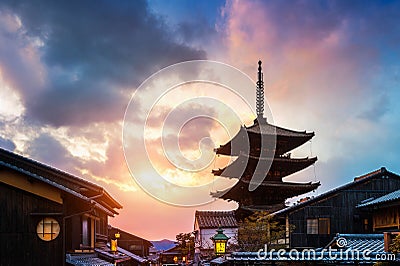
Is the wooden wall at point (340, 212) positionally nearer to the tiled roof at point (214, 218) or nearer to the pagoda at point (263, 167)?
the pagoda at point (263, 167)

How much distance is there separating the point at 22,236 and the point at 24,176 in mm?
1756

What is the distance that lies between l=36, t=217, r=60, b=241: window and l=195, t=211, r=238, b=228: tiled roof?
3289 centimetres

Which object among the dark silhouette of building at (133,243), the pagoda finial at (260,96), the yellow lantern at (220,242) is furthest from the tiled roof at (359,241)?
the dark silhouette of building at (133,243)

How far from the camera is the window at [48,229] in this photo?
15469mm

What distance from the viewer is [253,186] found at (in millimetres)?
34469

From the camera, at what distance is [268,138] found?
35.7 metres

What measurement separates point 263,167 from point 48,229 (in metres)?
21.8

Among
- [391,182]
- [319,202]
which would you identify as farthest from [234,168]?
[391,182]

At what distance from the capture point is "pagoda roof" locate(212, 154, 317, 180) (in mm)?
34875

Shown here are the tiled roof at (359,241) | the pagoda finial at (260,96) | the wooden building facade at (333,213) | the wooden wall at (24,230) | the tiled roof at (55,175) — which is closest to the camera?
the wooden wall at (24,230)

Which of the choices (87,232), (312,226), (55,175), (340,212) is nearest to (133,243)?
(312,226)

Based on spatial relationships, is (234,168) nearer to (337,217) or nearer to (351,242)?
(337,217)

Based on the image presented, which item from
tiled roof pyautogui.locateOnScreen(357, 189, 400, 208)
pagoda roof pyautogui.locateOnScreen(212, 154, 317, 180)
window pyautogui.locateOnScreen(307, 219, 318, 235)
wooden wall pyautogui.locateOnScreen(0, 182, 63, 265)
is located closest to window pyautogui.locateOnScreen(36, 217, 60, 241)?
wooden wall pyautogui.locateOnScreen(0, 182, 63, 265)

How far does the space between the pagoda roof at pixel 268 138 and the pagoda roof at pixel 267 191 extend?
281 cm
